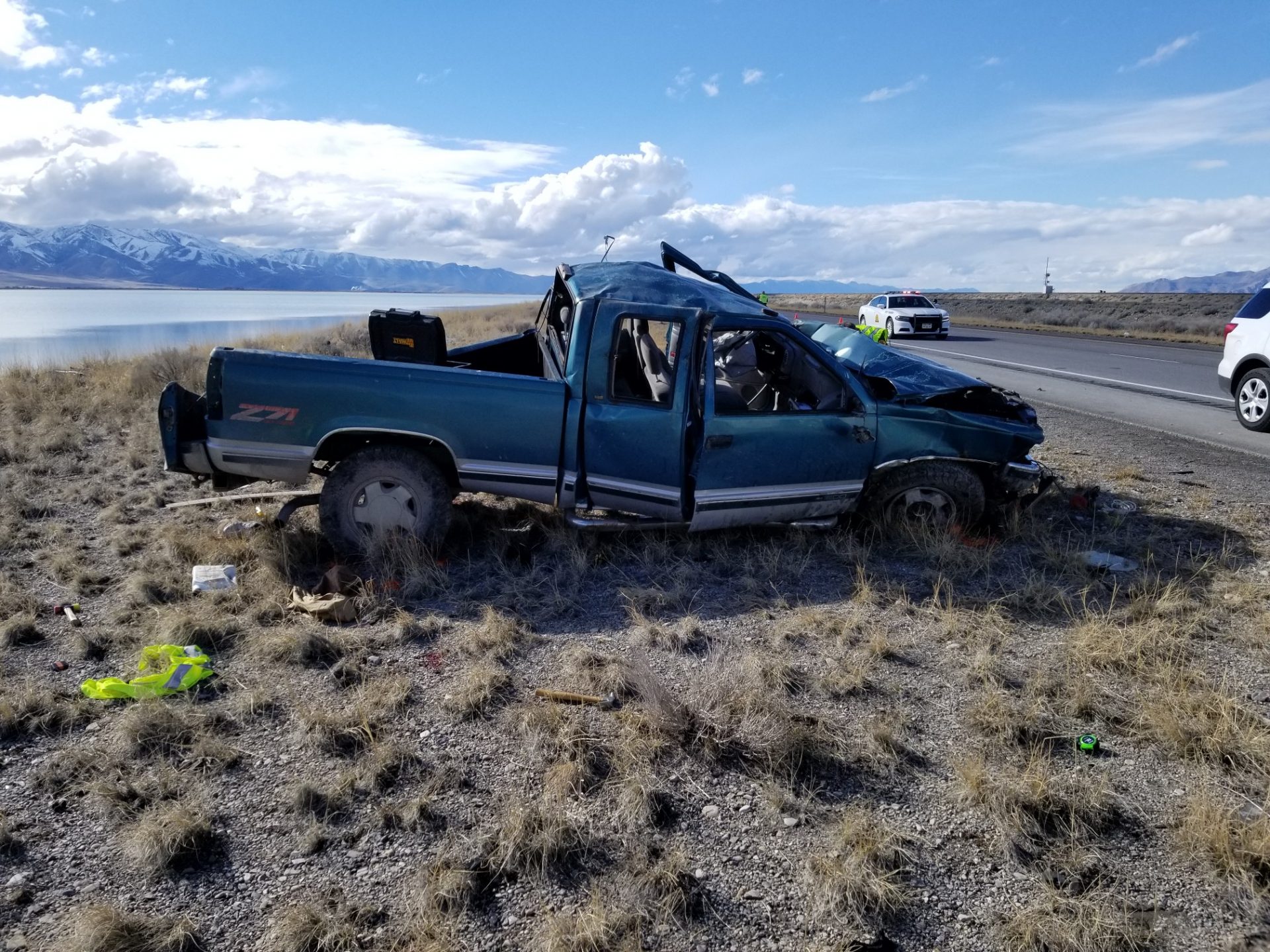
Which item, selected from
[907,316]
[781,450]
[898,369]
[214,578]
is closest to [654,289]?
[781,450]

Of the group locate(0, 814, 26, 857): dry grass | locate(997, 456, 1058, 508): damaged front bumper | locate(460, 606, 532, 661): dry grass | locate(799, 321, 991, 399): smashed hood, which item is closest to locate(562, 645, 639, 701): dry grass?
locate(460, 606, 532, 661): dry grass

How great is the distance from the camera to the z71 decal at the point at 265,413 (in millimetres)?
5086

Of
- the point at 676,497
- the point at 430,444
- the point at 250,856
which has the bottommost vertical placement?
the point at 250,856

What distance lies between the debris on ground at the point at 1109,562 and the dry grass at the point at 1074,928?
343cm

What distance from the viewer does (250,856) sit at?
2.77 m

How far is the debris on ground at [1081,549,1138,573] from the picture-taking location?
217 inches

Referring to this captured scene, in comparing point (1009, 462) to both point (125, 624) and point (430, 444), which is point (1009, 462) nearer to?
point (430, 444)

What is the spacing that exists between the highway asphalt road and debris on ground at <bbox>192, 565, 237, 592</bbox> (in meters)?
10.3

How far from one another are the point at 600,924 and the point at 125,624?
3.58 m

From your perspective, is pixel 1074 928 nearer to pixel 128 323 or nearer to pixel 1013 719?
pixel 1013 719

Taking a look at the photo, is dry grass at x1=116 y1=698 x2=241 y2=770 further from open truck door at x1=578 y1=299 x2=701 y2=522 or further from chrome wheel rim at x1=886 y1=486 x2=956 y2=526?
chrome wheel rim at x1=886 y1=486 x2=956 y2=526

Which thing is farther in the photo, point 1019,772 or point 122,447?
point 122,447

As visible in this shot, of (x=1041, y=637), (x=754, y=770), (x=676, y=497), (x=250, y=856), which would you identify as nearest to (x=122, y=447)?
(x=676, y=497)

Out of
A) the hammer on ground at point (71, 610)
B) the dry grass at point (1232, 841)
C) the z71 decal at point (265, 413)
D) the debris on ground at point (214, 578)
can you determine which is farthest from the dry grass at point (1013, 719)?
the hammer on ground at point (71, 610)
